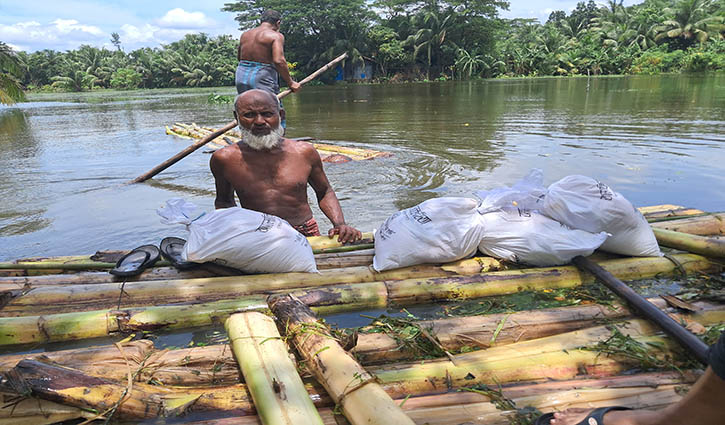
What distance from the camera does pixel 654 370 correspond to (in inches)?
69.8

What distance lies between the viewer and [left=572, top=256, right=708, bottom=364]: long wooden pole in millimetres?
1744

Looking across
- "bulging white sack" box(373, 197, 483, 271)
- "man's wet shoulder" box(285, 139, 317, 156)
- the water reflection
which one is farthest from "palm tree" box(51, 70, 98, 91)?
"bulging white sack" box(373, 197, 483, 271)

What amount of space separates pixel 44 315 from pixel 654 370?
266cm

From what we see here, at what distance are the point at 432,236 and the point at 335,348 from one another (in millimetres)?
1117

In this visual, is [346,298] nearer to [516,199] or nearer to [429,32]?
[516,199]

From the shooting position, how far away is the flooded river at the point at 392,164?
16.1ft

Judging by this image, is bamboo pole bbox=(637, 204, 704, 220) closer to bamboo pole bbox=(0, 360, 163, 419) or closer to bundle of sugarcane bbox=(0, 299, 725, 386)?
bundle of sugarcane bbox=(0, 299, 725, 386)

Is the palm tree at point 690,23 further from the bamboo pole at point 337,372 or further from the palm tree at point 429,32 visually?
the bamboo pole at point 337,372

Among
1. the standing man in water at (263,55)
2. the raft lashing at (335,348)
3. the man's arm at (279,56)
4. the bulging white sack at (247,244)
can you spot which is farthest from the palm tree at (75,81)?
the bulging white sack at (247,244)

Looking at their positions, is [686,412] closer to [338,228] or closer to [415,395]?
[415,395]

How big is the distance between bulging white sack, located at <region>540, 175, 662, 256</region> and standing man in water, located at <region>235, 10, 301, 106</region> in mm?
3877

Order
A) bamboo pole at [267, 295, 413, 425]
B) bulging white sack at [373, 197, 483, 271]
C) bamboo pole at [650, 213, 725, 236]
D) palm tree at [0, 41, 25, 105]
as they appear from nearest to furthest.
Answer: bamboo pole at [267, 295, 413, 425]
bulging white sack at [373, 197, 483, 271]
bamboo pole at [650, 213, 725, 236]
palm tree at [0, 41, 25, 105]

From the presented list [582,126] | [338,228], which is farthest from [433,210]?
[582,126]

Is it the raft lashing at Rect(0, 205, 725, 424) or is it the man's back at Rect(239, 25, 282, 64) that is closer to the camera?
the raft lashing at Rect(0, 205, 725, 424)
